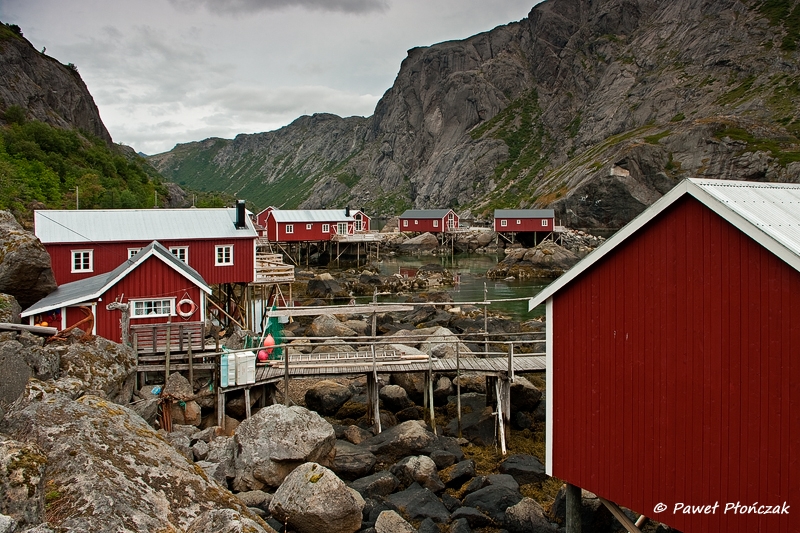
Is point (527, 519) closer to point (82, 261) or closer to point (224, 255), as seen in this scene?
point (224, 255)

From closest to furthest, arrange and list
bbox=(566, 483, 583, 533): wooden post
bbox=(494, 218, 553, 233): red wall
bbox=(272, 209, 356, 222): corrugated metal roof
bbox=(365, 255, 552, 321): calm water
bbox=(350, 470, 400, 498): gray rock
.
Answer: bbox=(566, 483, 583, 533): wooden post → bbox=(350, 470, 400, 498): gray rock → bbox=(365, 255, 552, 321): calm water → bbox=(272, 209, 356, 222): corrugated metal roof → bbox=(494, 218, 553, 233): red wall

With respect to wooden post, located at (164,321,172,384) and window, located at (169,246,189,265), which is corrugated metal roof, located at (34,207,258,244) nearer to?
window, located at (169,246,189,265)

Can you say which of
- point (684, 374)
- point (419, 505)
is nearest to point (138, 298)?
point (419, 505)

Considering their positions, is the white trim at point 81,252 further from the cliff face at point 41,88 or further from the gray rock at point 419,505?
the cliff face at point 41,88

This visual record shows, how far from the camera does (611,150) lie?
344 feet

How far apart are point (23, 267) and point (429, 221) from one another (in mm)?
75286

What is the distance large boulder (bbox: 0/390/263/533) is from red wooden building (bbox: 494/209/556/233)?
8133 cm

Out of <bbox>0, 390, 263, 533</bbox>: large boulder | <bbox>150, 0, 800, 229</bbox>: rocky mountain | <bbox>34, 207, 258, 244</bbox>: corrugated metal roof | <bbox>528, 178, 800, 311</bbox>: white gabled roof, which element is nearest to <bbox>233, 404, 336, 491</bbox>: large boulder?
<bbox>0, 390, 263, 533</bbox>: large boulder

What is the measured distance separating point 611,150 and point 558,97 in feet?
237

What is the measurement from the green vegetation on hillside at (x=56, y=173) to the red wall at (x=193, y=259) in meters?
17.8

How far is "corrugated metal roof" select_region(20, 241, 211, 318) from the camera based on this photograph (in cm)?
2042

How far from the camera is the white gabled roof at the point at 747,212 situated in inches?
301

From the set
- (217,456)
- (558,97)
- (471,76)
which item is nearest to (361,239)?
(217,456)

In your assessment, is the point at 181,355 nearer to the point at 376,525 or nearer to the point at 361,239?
the point at 376,525
